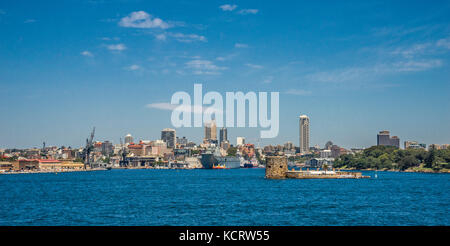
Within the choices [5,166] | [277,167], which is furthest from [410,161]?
[5,166]

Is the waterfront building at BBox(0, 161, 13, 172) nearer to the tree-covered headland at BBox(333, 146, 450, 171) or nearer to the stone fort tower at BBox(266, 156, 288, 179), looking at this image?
the stone fort tower at BBox(266, 156, 288, 179)

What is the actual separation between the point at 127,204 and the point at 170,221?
46.0ft

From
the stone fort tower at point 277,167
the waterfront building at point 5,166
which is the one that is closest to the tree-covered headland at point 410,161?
the stone fort tower at point 277,167

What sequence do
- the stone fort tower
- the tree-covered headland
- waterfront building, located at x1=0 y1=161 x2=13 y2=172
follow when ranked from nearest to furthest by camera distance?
the stone fort tower → the tree-covered headland → waterfront building, located at x1=0 y1=161 x2=13 y2=172

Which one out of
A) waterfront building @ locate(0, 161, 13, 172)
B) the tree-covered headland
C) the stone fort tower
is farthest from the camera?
waterfront building @ locate(0, 161, 13, 172)

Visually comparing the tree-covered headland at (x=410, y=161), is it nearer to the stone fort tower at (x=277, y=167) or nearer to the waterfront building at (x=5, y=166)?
the stone fort tower at (x=277, y=167)

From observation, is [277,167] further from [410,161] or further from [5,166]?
[5,166]

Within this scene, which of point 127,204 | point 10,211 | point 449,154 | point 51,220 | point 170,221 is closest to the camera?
Answer: point 170,221

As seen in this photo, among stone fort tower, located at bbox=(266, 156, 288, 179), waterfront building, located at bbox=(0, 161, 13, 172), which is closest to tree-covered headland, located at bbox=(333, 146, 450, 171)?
stone fort tower, located at bbox=(266, 156, 288, 179)

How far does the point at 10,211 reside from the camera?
40.9 meters

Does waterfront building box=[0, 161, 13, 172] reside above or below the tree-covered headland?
below
